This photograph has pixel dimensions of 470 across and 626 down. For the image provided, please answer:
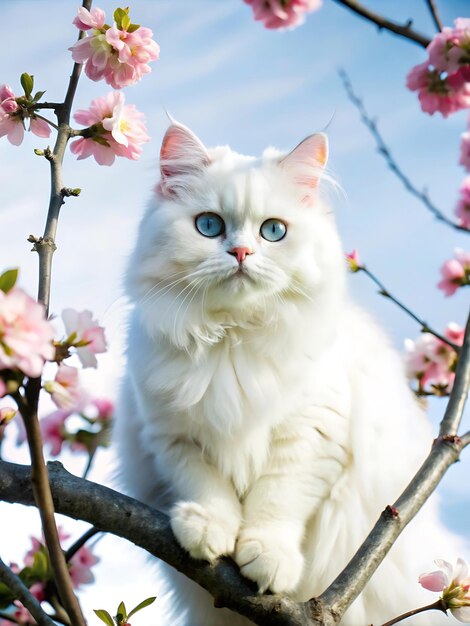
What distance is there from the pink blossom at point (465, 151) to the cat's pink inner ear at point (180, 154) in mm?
697

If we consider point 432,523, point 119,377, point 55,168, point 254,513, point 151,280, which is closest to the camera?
point 55,168

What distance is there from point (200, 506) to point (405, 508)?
0.52m

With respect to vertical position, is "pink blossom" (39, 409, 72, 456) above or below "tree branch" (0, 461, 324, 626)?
above

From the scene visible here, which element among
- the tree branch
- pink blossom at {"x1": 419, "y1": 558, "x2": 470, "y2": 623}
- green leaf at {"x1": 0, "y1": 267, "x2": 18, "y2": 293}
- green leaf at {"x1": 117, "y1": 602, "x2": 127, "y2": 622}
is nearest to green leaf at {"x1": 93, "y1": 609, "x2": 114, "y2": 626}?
green leaf at {"x1": 117, "y1": 602, "x2": 127, "y2": 622}

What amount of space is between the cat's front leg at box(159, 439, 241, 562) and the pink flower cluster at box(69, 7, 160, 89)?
1020 mm

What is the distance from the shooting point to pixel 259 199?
1.96 metres

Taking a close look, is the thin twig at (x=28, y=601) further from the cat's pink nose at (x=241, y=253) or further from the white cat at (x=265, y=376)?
the cat's pink nose at (x=241, y=253)

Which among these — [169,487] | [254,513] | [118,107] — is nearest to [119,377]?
[169,487]

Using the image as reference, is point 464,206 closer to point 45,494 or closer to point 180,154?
point 180,154

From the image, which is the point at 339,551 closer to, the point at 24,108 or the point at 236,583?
the point at 236,583

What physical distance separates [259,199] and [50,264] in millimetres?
694

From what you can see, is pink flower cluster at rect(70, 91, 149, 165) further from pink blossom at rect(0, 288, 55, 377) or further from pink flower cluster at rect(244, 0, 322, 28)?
pink blossom at rect(0, 288, 55, 377)

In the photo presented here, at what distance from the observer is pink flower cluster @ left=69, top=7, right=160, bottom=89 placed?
2014 mm

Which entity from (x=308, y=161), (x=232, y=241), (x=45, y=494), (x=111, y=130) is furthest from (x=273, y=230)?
(x=45, y=494)
